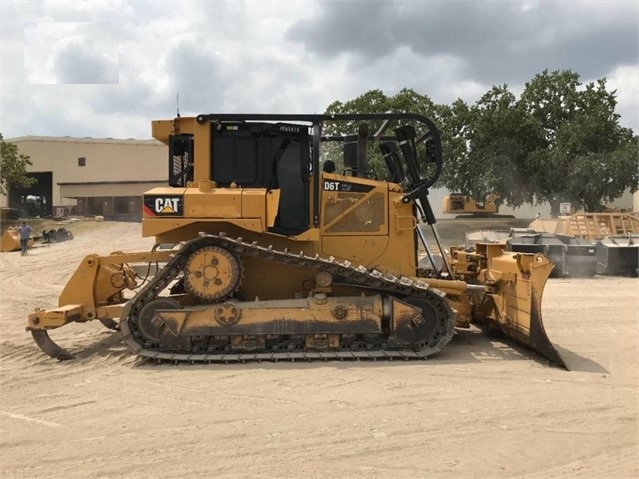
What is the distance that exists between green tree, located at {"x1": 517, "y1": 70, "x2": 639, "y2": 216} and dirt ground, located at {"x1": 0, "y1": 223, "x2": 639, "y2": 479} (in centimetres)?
2329

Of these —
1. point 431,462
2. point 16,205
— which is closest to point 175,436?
point 431,462

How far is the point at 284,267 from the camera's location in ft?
22.0

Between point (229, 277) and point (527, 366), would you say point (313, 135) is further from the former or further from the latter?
point (527, 366)

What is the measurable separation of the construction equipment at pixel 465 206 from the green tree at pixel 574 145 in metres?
6.43

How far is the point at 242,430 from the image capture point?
4176mm

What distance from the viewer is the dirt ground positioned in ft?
11.9

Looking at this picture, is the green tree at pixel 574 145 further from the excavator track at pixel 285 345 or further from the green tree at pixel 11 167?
the green tree at pixel 11 167

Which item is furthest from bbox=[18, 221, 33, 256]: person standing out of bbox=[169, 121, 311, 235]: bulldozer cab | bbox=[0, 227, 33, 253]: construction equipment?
bbox=[169, 121, 311, 235]: bulldozer cab

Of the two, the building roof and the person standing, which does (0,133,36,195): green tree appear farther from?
the person standing

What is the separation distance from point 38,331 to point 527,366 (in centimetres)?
579

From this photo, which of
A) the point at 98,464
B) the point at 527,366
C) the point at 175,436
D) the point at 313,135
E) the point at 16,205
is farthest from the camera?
the point at 16,205

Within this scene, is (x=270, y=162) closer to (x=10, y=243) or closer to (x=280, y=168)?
(x=280, y=168)

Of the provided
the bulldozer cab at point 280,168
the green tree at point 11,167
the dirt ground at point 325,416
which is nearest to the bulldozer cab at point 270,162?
the bulldozer cab at point 280,168

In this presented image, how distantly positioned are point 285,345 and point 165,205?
223cm
